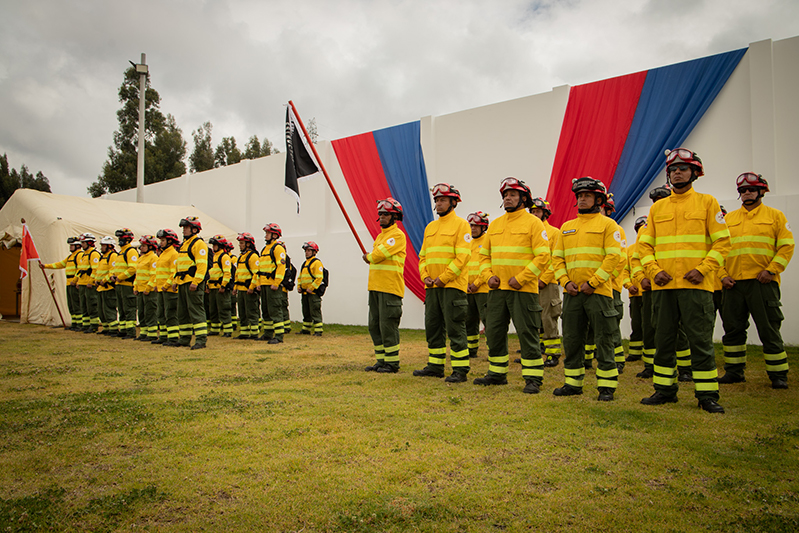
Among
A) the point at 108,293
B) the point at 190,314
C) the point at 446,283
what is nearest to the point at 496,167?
the point at 446,283

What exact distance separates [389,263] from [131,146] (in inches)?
1306

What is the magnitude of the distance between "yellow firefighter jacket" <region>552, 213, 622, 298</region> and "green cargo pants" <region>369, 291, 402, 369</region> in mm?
2227

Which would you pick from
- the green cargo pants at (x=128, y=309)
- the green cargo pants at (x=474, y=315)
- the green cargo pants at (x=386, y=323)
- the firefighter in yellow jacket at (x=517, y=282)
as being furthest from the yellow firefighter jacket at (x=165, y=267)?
the firefighter in yellow jacket at (x=517, y=282)

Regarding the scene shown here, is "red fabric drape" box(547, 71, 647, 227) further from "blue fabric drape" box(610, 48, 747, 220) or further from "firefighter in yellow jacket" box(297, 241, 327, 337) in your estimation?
"firefighter in yellow jacket" box(297, 241, 327, 337)

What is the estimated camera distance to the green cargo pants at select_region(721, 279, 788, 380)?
5368mm

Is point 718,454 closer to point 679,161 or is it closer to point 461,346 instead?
point 679,161

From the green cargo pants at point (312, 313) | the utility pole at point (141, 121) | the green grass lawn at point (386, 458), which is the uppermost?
the utility pole at point (141, 121)

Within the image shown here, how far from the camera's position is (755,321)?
5.58m

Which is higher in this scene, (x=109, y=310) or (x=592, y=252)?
(x=592, y=252)

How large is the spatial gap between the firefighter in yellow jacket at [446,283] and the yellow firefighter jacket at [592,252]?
4.06 ft

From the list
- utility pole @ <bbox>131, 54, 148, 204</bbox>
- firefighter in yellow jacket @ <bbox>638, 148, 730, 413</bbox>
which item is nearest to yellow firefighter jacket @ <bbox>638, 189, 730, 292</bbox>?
firefighter in yellow jacket @ <bbox>638, 148, 730, 413</bbox>

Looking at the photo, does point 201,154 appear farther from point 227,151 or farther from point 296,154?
point 296,154

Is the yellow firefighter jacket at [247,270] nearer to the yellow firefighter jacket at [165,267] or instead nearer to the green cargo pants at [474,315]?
the yellow firefighter jacket at [165,267]

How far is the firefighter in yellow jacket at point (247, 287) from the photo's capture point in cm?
1098
